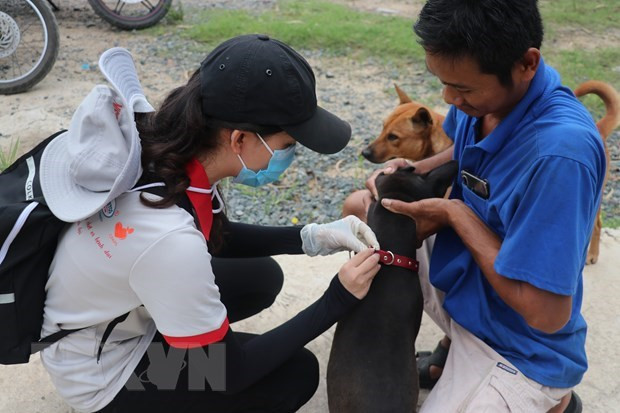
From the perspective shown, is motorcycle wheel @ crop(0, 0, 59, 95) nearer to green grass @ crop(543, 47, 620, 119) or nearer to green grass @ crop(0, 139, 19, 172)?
green grass @ crop(0, 139, 19, 172)

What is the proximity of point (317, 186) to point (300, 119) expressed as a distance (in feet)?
10.3

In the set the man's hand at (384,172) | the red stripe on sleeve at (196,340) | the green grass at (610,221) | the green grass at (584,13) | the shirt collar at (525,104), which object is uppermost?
the shirt collar at (525,104)

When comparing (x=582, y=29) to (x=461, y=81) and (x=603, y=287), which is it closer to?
(x=603, y=287)

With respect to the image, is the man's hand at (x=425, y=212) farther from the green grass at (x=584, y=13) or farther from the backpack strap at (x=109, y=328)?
the green grass at (x=584, y=13)

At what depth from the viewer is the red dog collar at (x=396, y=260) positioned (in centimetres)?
258

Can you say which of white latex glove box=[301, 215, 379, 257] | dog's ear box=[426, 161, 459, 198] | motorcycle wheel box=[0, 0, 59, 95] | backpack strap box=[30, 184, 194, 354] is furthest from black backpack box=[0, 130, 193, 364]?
motorcycle wheel box=[0, 0, 59, 95]

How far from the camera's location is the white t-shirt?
204 centimetres

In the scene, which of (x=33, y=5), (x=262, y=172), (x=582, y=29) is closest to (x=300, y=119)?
(x=262, y=172)

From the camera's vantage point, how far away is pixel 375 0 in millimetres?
10328

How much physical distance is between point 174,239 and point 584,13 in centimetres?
944

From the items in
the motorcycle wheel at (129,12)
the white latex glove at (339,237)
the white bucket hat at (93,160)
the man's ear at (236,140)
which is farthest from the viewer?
the motorcycle wheel at (129,12)

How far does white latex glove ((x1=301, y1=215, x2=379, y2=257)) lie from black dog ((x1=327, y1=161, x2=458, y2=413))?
11cm

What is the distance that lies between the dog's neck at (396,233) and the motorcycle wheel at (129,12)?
272 inches

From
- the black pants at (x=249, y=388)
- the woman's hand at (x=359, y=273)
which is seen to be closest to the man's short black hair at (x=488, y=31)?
the woman's hand at (x=359, y=273)
